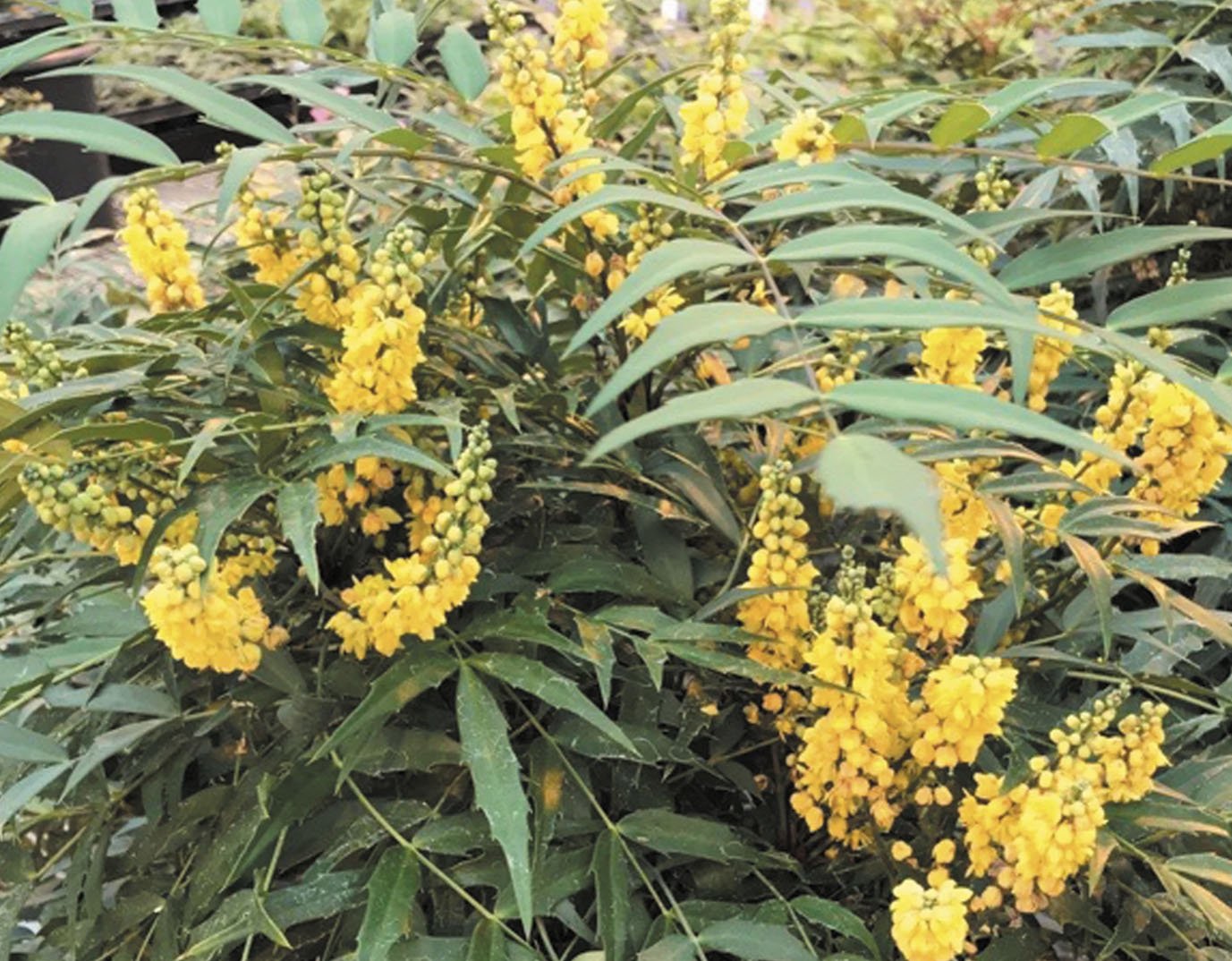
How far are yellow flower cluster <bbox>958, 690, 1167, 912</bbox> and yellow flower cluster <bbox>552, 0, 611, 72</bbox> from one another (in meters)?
0.42

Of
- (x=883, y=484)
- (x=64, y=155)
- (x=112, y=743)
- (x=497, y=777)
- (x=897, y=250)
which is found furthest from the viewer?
(x=64, y=155)

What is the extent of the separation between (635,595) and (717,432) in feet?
0.47

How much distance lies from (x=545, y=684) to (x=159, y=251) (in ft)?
1.13

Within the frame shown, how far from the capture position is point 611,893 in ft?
2.07

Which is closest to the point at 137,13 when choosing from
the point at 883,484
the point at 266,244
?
the point at 266,244

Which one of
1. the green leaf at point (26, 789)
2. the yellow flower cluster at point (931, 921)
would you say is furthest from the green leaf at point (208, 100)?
the yellow flower cluster at point (931, 921)

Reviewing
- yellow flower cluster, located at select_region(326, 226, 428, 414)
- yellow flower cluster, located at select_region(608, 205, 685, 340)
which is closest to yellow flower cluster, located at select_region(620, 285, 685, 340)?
yellow flower cluster, located at select_region(608, 205, 685, 340)

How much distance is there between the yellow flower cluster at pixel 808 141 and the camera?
667mm

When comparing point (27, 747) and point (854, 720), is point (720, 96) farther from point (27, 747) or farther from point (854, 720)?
point (27, 747)

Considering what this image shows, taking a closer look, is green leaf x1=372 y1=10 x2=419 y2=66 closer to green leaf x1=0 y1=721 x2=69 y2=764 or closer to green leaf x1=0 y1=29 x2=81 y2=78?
green leaf x1=0 y1=29 x2=81 y2=78

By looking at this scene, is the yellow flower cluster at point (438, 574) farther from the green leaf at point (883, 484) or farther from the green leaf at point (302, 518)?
the green leaf at point (883, 484)

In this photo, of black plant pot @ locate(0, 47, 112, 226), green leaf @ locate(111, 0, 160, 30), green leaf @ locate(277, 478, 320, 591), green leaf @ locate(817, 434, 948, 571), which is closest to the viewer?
green leaf @ locate(817, 434, 948, 571)

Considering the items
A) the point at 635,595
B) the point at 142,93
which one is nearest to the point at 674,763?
the point at 635,595

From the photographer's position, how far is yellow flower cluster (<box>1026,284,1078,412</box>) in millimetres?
642
